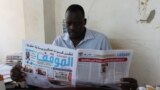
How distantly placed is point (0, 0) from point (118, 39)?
1.35m

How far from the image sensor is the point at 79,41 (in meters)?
1.73

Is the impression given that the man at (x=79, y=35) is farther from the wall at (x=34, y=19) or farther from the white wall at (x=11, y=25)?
the white wall at (x=11, y=25)

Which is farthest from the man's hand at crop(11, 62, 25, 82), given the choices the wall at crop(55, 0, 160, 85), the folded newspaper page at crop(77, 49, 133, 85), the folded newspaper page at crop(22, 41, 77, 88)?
the wall at crop(55, 0, 160, 85)

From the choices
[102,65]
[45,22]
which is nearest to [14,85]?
[102,65]

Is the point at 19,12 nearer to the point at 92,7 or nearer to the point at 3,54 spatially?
the point at 3,54

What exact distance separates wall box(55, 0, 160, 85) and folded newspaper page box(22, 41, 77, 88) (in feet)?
1.77

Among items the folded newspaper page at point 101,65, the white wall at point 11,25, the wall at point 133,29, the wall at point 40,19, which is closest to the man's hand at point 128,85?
the folded newspaper page at point 101,65

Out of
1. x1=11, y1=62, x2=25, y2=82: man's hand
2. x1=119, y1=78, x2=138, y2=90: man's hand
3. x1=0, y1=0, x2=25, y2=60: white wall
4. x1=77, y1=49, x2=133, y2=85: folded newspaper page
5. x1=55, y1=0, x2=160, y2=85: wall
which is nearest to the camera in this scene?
x1=119, y1=78, x2=138, y2=90: man's hand

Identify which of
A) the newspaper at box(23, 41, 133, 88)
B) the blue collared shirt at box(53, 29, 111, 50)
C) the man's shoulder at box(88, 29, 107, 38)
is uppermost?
the man's shoulder at box(88, 29, 107, 38)

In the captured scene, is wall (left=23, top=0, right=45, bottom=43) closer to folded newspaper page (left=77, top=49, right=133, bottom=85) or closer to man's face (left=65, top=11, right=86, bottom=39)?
man's face (left=65, top=11, right=86, bottom=39)

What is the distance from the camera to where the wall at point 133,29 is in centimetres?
161

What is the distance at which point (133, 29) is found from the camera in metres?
1.68

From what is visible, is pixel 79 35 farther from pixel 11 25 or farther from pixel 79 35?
pixel 11 25

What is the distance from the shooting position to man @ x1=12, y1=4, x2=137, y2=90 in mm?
1657
